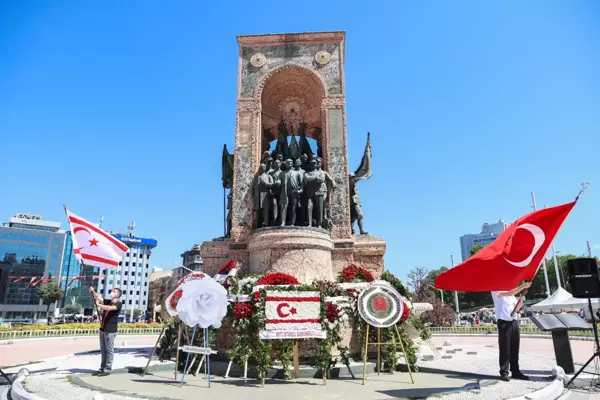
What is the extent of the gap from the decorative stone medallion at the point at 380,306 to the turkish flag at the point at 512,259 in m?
1.31

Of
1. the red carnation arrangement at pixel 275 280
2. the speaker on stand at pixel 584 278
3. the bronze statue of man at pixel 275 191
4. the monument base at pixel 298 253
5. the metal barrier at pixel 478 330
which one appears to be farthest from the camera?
the metal barrier at pixel 478 330

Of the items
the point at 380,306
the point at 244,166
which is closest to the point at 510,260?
the point at 380,306

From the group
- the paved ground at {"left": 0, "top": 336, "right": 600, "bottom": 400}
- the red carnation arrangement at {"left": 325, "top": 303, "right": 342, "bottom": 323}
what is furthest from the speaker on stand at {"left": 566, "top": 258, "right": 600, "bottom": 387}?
the red carnation arrangement at {"left": 325, "top": 303, "right": 342, "bottom": 323}

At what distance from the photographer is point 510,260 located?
7168 mm

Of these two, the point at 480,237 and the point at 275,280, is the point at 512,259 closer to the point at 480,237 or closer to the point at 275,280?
the point at 275,280

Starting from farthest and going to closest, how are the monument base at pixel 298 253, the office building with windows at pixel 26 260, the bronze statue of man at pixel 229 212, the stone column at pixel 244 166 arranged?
the office building with windows at pixel 26 260 < the bronze statue of man at pixel 229 212 < the stone column at pixel 244 166 < the monument base at pixel 298 253

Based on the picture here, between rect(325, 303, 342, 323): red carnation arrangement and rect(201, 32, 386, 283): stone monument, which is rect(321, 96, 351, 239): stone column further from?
rect(325, 303, 342, 323): red carnation arrangement

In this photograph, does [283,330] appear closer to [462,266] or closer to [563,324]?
[462,266]

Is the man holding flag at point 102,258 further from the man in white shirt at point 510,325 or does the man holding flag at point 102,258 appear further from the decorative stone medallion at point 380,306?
the man in white shirt at point 510,325

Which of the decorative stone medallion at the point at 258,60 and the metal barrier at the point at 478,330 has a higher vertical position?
the decorative stone medallion at the point at 258,60

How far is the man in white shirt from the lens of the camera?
7871mm

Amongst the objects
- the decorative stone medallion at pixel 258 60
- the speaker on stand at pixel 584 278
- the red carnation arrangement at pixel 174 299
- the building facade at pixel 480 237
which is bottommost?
the red carnation arrangement at pixel 174 299

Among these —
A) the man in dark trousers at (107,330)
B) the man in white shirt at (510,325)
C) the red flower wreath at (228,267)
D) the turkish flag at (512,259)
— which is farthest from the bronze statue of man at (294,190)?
the man in white shirt at (510,325)

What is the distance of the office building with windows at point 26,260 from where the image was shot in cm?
8238
